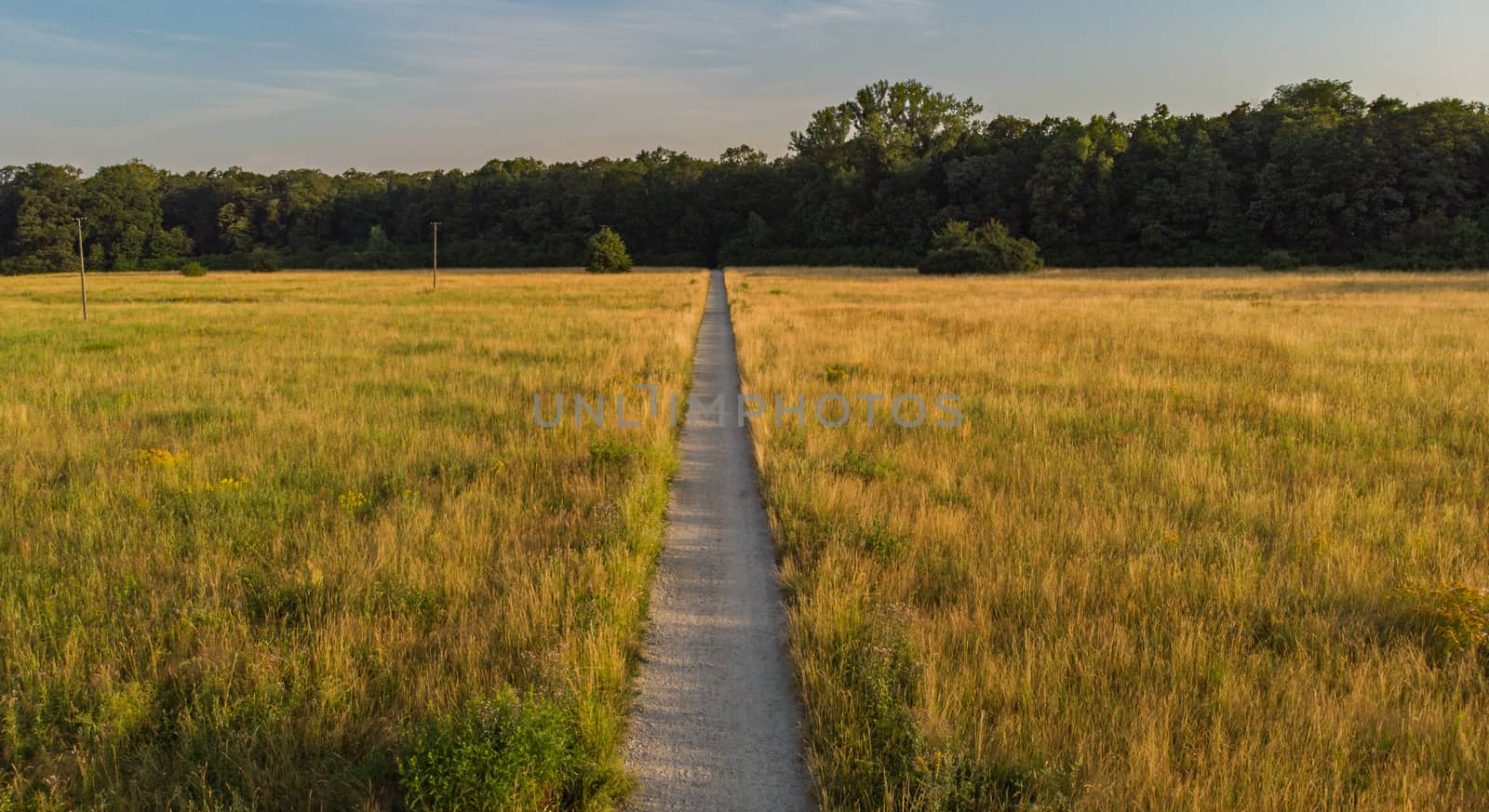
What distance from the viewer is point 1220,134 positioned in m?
69.2

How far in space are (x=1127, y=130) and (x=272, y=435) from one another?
8508 centimetres

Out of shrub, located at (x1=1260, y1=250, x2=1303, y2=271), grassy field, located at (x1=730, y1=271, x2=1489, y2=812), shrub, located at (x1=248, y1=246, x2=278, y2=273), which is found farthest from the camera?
shrub, located at (x1=248, y1=246, x2=278, y2=273)

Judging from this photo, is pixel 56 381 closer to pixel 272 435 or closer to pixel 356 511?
pixel 272 435

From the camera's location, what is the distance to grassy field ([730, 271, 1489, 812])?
10.5 ft

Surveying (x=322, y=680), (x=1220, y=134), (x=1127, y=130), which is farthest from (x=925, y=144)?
(x=322, y=680)

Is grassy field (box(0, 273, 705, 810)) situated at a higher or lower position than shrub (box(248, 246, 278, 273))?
lower

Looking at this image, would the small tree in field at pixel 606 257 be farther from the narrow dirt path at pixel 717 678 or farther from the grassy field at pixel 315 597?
the narrow dirt path at pixel 717 678

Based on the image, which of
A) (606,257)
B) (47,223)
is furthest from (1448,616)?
(47,223)

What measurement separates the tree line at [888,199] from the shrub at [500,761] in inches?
2403

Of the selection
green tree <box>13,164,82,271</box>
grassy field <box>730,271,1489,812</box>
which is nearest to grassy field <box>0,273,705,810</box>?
grassy field <box>730,271,1489,812</box>

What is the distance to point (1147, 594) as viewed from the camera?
15.8ft

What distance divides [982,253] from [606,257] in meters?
31.3

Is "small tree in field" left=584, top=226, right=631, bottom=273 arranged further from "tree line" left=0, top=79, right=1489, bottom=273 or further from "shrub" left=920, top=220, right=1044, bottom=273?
"shrub" left=920, top=220, right=1044, bottom=273

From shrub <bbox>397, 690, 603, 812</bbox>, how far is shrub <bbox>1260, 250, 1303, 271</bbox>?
65254mm
